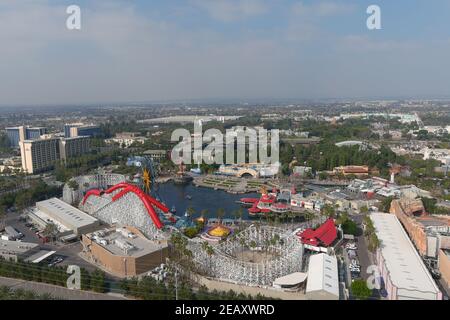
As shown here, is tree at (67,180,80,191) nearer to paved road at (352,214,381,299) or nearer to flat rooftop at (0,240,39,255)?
flat rooftop at (0,240,39,255)

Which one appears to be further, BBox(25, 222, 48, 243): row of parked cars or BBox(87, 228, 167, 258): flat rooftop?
BBox(25, 222, 48, 243): row of parked cars

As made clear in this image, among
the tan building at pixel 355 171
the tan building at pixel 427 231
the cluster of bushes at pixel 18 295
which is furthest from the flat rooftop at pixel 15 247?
the tan building at pixel 355 171

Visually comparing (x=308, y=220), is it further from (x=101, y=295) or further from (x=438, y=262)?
(x=101, y=295)

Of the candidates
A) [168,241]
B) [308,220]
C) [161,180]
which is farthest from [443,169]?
[168,241]

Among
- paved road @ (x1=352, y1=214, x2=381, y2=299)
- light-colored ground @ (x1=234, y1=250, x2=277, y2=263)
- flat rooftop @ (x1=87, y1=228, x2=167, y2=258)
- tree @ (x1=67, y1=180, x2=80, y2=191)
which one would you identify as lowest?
paved road @ (x1=352, y1=214, x2=381, y2=299)

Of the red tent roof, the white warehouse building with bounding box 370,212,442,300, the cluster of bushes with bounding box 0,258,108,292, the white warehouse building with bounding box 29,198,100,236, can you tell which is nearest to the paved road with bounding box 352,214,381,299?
the white warehouse building with bounding box 370,212,442,300

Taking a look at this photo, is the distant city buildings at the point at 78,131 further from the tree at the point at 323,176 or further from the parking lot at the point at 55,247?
the tree at the point at 323,176
